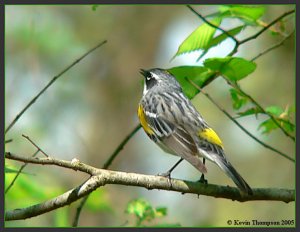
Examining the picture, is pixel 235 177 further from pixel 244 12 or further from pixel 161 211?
pixel 244 12

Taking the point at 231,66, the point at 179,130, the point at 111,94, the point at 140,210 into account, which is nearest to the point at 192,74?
the point at 231,66

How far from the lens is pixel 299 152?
4770 mm

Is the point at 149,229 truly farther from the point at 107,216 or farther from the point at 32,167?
the point at 107,216

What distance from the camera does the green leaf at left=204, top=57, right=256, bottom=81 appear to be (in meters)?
4.02

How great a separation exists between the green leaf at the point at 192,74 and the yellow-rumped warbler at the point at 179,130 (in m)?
0.69

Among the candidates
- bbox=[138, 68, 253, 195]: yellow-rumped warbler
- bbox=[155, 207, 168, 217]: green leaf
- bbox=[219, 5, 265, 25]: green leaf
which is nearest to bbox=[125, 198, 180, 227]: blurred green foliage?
bbox=[155, 207, 168, 217]: green leaf

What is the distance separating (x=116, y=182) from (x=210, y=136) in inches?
64.9

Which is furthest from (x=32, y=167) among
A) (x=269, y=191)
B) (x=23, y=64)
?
(x=269, y=191)

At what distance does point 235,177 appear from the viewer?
450cm

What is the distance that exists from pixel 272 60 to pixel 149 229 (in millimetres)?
8597

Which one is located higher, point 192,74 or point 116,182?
point 192,74

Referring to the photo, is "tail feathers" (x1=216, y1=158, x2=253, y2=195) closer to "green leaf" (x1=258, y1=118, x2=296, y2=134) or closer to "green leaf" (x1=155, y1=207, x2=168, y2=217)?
"green leaf" (x1=258, y1=118, x2=296, y2=134)

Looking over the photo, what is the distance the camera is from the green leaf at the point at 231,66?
4020 mm

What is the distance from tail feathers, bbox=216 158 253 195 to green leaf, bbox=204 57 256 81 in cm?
86
